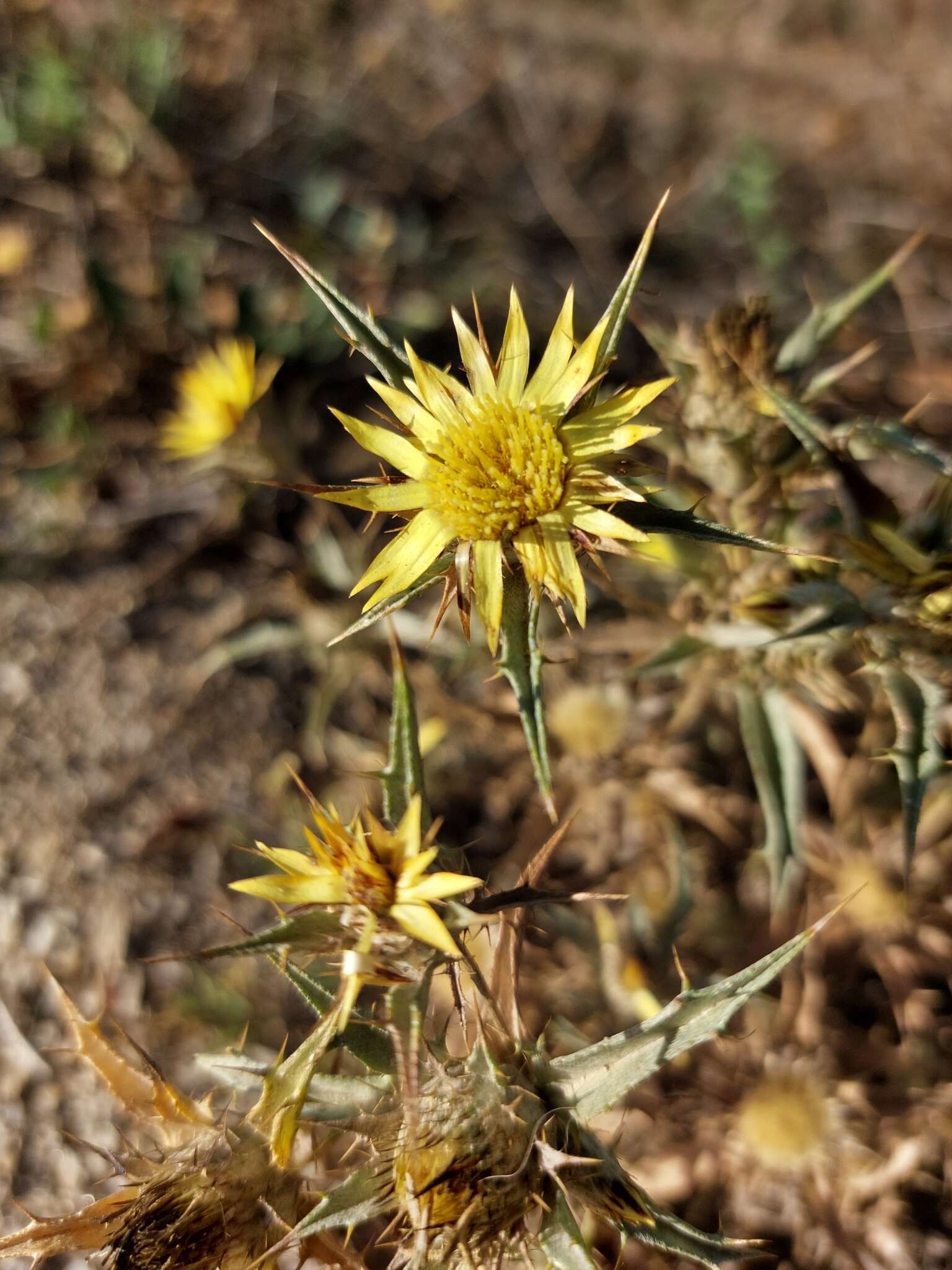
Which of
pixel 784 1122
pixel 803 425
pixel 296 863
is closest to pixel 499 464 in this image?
pixel 803 425

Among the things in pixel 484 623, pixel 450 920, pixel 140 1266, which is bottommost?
pixel 140 1266

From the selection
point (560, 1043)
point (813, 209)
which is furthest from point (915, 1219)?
point (813, 209)

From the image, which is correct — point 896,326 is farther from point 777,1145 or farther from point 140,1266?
point 140,1266

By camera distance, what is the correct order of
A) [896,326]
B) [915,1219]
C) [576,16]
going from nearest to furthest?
[915,1219], [896,326], [576,16]

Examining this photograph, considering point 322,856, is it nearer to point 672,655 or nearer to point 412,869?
point 412,869

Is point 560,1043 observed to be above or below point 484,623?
below

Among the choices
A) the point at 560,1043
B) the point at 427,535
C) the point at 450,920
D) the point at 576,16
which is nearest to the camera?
the point at 450,920

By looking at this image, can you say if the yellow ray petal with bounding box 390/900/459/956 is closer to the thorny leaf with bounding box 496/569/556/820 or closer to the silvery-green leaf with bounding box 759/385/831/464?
the thorny leaf with bounding box 496/569/556/820
